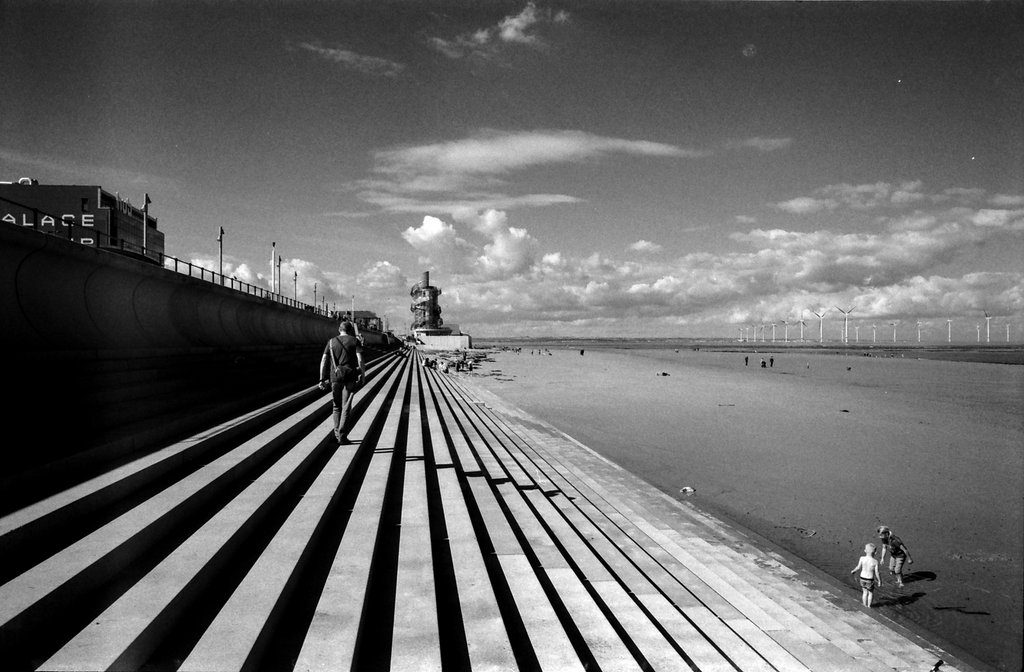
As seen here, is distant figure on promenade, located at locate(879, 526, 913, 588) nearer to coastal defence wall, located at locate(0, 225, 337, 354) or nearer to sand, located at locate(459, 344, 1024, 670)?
sand, located at locate(459, 344, 1024, 670)

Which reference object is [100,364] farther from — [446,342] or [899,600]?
[446,342]

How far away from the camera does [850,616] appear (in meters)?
5.70

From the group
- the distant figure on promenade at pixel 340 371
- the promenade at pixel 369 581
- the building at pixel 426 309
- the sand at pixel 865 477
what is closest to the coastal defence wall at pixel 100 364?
the promenade at pixel 369 581

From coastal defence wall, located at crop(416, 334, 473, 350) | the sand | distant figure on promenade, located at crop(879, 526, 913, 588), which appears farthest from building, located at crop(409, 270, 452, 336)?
distant figure on promenade, located at crop(879, 526, 913, 588)

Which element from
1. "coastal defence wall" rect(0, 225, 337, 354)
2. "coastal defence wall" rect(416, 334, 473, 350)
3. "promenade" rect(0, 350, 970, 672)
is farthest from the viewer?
"coastal defence wall" rect(416, 334, 473, 350)

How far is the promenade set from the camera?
9.86ft

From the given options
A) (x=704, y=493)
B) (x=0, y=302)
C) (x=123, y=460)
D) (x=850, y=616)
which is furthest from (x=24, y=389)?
(x=704, y=493)

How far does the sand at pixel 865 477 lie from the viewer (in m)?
7.39

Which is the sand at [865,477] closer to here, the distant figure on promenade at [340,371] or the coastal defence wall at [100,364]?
the distant figure on promenade at [340,371]

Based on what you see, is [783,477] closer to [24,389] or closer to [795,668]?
[795,668]

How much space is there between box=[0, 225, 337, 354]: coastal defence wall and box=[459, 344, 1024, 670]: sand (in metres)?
12.5

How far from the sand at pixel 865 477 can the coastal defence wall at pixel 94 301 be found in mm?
12544

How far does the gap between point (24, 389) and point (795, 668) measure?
1047 cm

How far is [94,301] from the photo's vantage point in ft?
36.9
